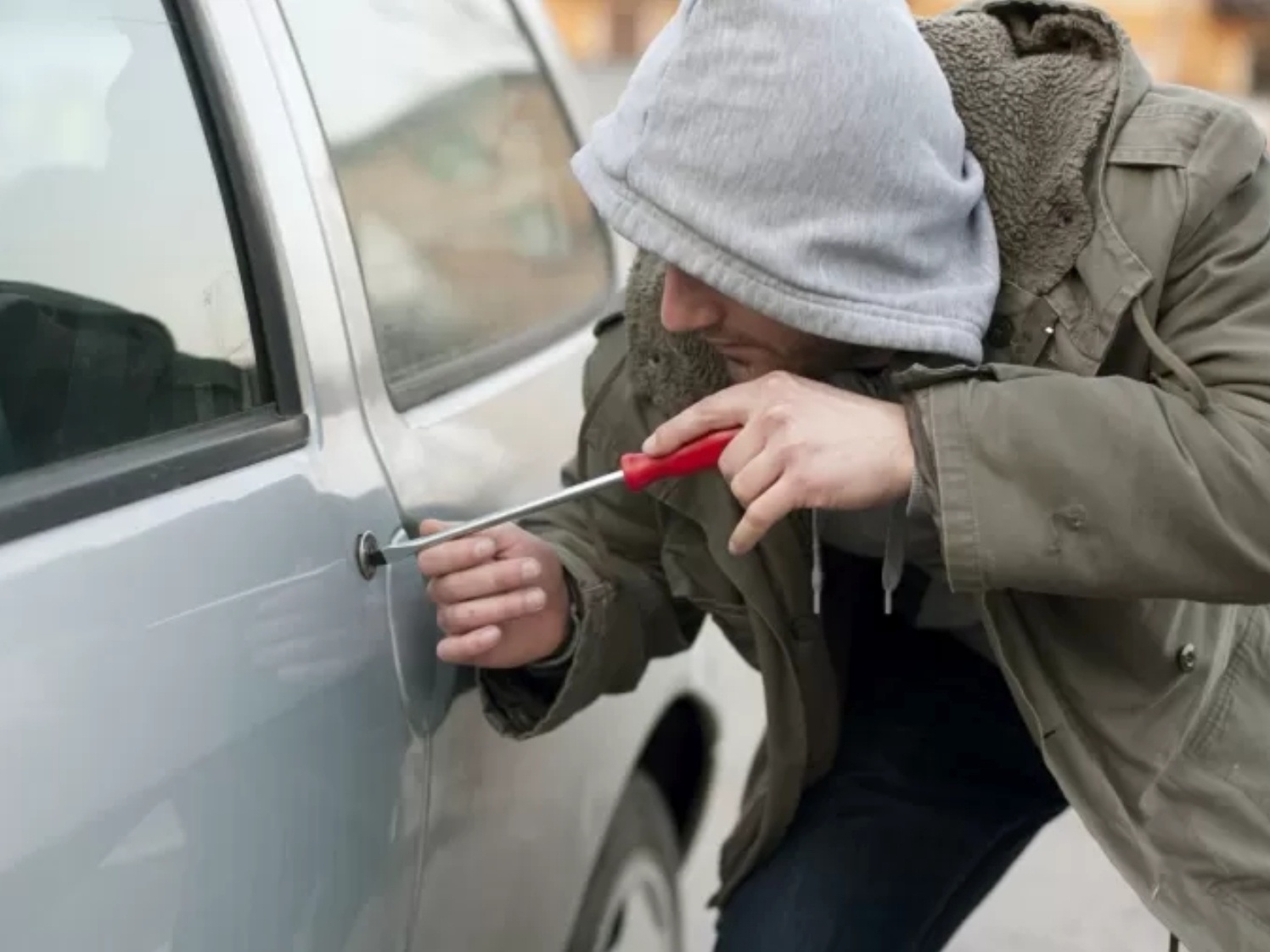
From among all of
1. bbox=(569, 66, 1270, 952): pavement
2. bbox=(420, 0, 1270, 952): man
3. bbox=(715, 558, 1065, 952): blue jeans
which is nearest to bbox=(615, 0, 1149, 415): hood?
bbox=(420, 0, 1270, 952): man

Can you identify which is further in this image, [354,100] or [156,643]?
[354,100]

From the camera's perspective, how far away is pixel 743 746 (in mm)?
3986

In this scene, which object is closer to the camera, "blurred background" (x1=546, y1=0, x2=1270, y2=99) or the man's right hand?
the man's right hand

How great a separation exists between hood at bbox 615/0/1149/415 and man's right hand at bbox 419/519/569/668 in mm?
335

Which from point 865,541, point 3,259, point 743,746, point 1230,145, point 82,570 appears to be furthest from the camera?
point 743,746

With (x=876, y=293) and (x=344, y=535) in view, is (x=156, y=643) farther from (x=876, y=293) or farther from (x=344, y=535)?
(x=876, y=293)

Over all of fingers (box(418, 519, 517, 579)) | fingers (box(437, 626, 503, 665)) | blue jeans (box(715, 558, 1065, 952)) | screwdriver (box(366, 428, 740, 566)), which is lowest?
blue jeans (box(715, 558, 1065, 952))

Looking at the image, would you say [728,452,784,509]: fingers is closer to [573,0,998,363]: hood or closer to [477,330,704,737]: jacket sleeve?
[573,0,998,363]: hood

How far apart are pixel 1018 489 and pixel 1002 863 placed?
2.70ft

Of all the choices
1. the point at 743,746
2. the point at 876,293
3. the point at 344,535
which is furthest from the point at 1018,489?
the point at 743,746

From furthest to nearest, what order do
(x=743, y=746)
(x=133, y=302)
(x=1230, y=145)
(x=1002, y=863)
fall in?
(x=743, y=746), (x=1002, y=863), (x=1230, y=145), (x=133, y=302)

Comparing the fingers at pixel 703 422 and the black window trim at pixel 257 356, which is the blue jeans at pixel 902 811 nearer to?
the fingers at pixel 703 422

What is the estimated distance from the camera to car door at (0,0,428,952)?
1.11 metres

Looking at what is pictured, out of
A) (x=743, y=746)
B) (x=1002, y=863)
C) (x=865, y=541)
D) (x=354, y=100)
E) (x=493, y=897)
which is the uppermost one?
(x=354, y=100)
